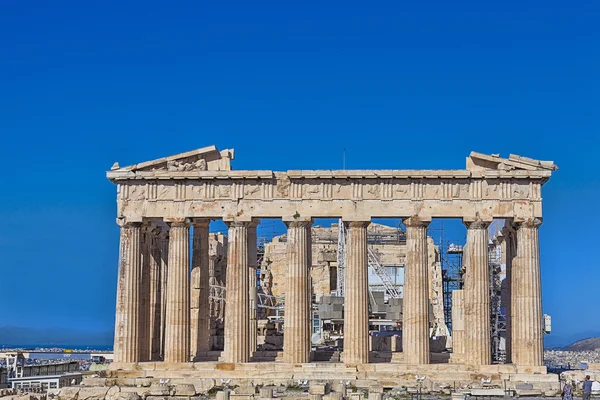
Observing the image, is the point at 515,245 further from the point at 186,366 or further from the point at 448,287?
the point at 448,287

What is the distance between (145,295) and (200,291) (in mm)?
2822

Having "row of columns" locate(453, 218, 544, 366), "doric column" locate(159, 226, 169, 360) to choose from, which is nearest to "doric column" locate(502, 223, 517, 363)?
"row of columns" locate(453, 218, 544, 366)

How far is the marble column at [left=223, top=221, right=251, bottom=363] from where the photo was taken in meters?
44.1

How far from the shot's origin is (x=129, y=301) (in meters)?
44.9

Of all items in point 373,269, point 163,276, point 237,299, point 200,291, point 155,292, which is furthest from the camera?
point 373,269

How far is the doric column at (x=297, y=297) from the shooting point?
43969mm

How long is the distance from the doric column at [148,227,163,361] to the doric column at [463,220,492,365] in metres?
14.9

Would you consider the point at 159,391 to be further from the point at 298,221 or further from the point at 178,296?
the point at 298,221

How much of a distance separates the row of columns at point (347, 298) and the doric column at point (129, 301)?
0.05 metres

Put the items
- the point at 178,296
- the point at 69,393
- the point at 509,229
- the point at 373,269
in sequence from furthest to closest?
the point at 373,269
the point at 509,229
the point at 178,296
the point at 69,393

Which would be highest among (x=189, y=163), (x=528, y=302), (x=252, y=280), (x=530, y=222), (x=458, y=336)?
(x=189, y=163)

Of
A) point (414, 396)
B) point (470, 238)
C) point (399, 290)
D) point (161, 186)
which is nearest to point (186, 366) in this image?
point (161, 186)

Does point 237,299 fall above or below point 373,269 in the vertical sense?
below

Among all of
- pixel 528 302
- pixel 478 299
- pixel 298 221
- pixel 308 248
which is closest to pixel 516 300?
Result: pixel 528 302
